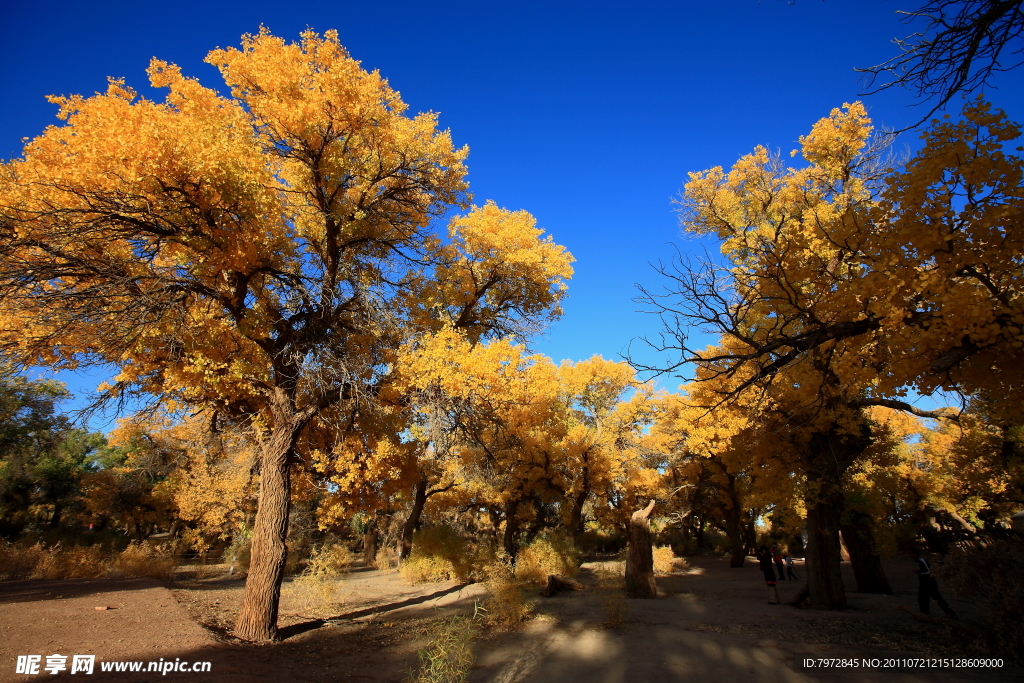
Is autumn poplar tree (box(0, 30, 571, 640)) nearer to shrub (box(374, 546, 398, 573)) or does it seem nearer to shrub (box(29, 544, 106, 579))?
shrub (box(29, 544, 106, 579))

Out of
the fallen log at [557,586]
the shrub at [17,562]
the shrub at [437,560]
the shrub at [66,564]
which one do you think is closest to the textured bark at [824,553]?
the fallen log at [557,586]

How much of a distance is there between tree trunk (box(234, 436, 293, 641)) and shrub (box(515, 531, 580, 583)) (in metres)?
7.12

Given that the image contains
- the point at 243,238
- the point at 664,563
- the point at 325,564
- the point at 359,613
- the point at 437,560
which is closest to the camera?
the point at 243,238

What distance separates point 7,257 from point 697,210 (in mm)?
13378

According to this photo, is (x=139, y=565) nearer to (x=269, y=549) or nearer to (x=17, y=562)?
(x=17, y=562)

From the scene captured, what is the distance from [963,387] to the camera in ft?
14.7

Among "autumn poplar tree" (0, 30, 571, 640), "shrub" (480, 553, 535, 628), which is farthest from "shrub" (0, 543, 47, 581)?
"shrub" (480, 553, 535, 628)

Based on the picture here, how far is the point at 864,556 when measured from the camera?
39.3 feet

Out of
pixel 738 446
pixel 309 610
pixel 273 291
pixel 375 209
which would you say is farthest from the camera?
pixel 738 446

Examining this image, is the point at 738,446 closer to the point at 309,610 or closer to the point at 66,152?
the point at 309,610

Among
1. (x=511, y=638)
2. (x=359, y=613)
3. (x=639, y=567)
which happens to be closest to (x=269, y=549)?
(x=359, y=613)

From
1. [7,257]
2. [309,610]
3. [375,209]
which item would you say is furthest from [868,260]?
[309,610]

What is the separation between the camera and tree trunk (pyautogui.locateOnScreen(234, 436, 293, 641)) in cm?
708

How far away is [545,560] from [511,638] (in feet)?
25.2
